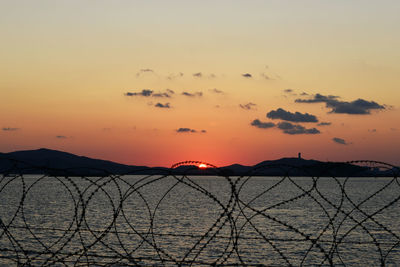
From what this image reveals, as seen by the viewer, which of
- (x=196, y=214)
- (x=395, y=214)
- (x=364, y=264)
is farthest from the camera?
(x=395, y=214)

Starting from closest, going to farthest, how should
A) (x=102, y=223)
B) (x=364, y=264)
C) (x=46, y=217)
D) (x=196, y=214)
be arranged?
(x=364, y=264) → (x=102, y=223) → (x=46, y=217) → (x=196, y=214)

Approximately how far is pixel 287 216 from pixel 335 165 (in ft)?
247

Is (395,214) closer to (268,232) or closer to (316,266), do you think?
(268,232)

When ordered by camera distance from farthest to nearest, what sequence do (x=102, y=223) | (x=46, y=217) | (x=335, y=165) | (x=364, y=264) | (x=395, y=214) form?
(x=395, y=214) → (x=46, y=217) → (x=102, y=223) → (x=364, y=264) → (x=335, y=165)

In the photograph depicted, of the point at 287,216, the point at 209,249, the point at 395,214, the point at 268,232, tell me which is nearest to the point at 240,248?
the point at 209,249

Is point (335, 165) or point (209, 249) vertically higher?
point (335, 165)

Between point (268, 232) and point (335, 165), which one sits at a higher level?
point (335, 165)

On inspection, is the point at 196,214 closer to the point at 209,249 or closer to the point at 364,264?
the point at 209,249

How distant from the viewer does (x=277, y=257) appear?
45562mm

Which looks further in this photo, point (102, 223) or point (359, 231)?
point (102, 223)

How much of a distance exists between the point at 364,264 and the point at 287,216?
4717 centimetres

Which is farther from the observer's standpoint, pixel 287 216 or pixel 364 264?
pixel 287 216

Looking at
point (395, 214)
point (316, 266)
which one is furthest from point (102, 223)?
point (395, 214)

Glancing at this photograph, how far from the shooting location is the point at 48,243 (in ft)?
170
